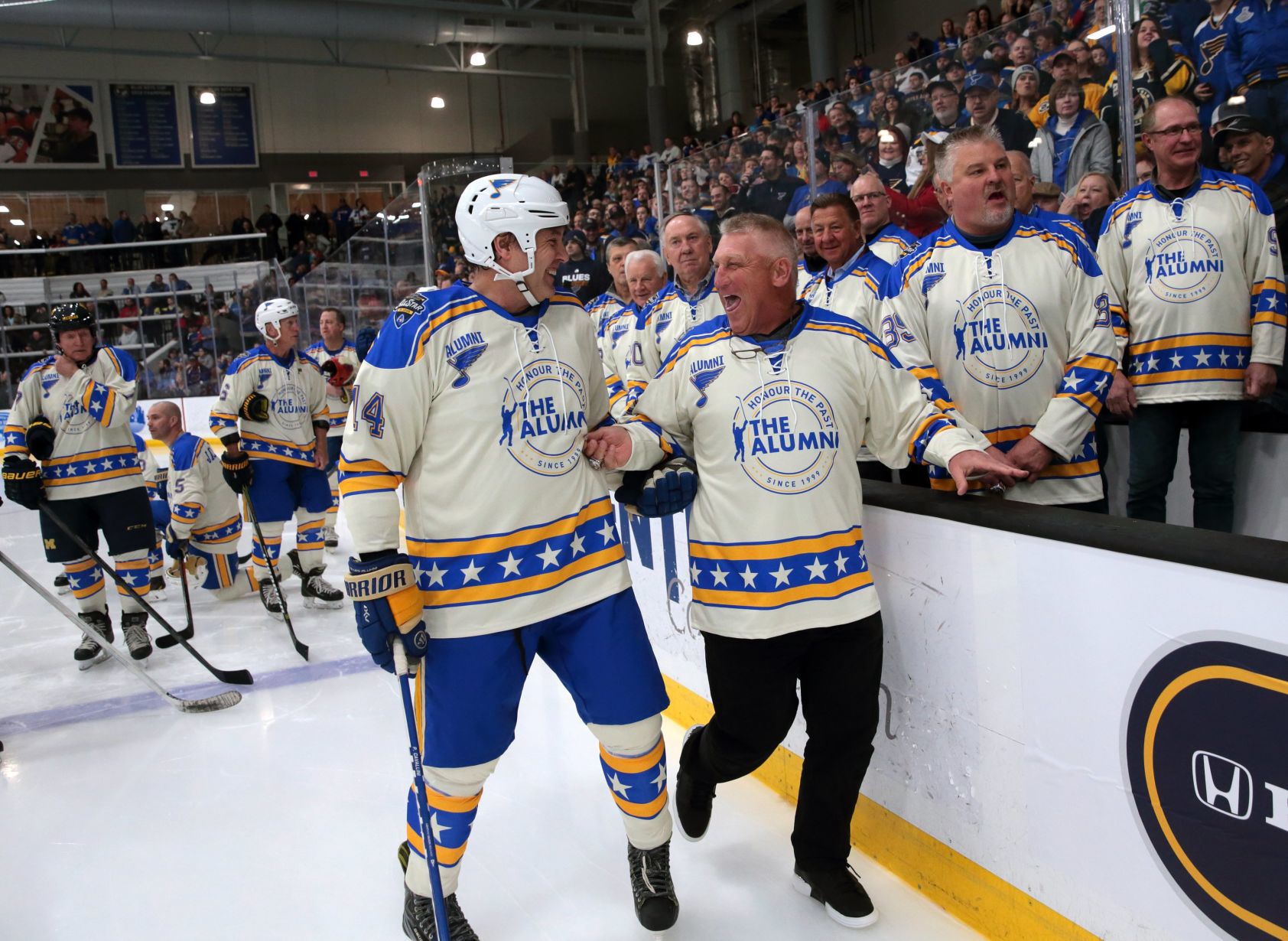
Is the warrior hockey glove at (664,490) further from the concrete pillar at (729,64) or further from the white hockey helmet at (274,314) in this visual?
the concrete pillar at (729,64)

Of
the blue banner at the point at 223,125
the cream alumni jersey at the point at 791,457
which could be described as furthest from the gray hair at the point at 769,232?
the blue banner at the point at 223,125

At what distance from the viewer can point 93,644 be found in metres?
4.53

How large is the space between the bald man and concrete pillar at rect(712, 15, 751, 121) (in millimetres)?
13622

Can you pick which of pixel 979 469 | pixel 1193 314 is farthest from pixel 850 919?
pixel 1193 314

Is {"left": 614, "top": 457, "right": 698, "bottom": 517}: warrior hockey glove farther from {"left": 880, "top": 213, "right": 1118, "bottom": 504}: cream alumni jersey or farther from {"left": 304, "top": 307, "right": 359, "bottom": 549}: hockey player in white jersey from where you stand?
{"left": 304, "top": 307, "right": 359, "bottom": 549}: hockey player in white jersey

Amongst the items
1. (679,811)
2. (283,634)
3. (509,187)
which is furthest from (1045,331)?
(283,634)

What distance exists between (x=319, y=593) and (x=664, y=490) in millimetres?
3682

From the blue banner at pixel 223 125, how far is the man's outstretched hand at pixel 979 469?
832 inches

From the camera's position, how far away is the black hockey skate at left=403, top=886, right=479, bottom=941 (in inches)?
85.0

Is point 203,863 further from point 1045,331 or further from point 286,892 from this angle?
point 1045,331

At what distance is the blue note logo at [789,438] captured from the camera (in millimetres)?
2047

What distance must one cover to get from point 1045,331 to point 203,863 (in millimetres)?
2526

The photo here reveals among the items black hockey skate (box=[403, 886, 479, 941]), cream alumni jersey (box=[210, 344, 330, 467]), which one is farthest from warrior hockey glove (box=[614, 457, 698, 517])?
cream alumni jersey (box=[210, 344, 330, 467])

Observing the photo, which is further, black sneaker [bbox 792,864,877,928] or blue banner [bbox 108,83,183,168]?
blue banner [bbox 108,83,183,168]
